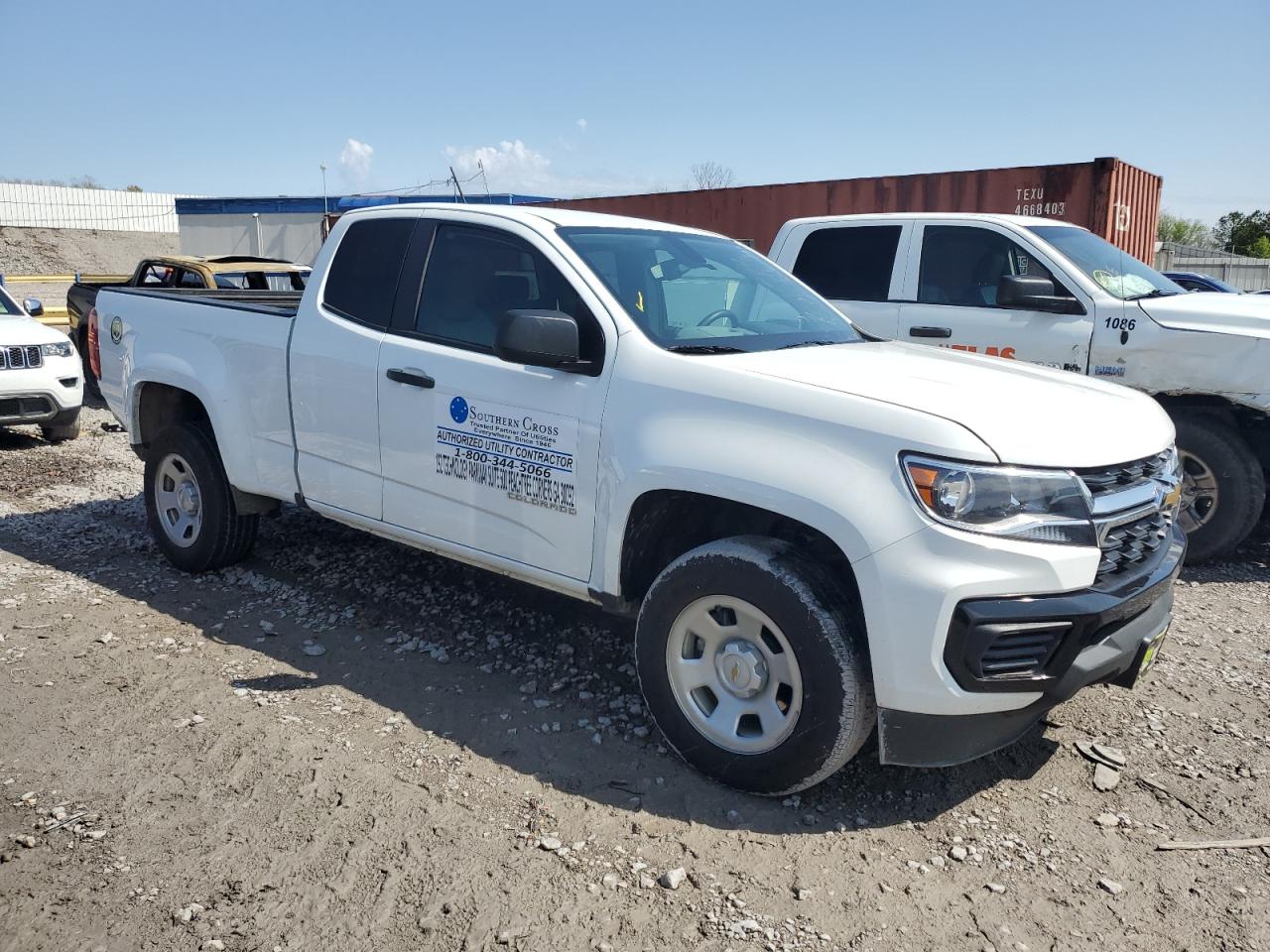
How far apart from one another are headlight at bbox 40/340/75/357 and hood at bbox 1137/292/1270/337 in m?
8.84

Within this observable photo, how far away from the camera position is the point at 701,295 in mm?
4082

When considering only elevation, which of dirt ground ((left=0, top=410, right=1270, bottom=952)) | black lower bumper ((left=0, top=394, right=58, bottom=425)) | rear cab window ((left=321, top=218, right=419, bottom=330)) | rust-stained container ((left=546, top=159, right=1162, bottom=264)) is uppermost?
rust-stained container ((left=546, top=159, right=1162, bottom=264))

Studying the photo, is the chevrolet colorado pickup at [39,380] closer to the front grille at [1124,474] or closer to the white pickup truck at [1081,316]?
the white pickup truck at [1081,316]

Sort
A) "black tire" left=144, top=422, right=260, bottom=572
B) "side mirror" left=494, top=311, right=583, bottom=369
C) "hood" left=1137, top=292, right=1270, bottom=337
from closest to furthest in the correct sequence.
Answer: "side mirror" left=494, top=311, right=583, bottom=369, "black tire" left=144, top=422, right=260, bottom=572, "hood" left=1137, top=292, right=1270, bottom=337

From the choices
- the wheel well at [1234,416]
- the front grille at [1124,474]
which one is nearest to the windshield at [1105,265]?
the wheel well at [1234,416]

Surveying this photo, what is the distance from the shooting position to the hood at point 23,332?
898 cm

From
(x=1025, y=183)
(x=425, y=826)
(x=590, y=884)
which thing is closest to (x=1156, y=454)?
(x=590, y=884)

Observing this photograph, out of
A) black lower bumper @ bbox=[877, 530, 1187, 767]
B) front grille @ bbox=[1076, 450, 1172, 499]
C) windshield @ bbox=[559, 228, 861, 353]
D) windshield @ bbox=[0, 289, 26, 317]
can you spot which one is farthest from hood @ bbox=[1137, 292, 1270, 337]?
windshield @ bbox=[0, 289, 26, 317]

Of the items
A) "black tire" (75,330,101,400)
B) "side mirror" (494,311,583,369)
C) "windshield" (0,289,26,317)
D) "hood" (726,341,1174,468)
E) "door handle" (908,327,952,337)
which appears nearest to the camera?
"hood" (726,341,1174,468)

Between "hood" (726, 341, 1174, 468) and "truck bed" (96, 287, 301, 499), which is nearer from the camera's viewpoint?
"hood" (726, 341, 1174, 468)

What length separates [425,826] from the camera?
10.5ft

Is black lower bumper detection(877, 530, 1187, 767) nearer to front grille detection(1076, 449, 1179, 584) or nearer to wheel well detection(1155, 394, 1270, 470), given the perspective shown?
front grille detection(1076, 449, 1179, 584)

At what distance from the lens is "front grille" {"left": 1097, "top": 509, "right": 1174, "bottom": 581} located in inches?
122

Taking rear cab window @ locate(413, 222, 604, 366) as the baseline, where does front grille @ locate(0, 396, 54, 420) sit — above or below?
below
